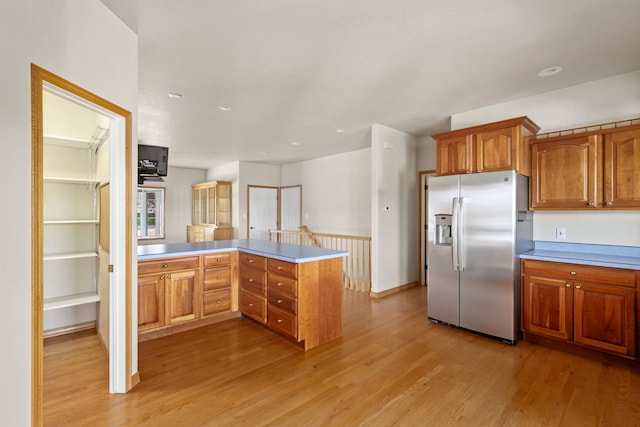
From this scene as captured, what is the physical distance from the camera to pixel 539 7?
2.01 meters

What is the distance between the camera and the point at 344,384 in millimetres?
2336

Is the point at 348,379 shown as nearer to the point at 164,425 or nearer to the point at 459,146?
the point at 164,425

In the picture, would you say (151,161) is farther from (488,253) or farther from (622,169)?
(622,169)

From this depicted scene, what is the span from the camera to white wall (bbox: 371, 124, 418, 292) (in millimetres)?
4719

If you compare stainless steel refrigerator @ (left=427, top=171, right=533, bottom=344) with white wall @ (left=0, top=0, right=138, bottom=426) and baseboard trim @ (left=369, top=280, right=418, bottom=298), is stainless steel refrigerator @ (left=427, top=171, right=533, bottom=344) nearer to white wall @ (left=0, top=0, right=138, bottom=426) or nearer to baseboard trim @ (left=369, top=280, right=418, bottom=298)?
baseboard trim @ (left=369, top=280, right=418, bottom=298)

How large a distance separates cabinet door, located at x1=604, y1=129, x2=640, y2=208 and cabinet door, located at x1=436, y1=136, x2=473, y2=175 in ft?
3.79

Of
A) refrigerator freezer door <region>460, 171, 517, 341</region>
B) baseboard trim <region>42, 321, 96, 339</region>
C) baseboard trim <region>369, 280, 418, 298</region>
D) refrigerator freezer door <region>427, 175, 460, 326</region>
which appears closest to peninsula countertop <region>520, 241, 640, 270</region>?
refrigerator freezer door <region>460, 171, 517, 341</region>

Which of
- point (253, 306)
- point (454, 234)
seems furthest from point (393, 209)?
point (253, 306)

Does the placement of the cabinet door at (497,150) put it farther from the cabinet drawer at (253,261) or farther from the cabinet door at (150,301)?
the cabinet door at (150,301)

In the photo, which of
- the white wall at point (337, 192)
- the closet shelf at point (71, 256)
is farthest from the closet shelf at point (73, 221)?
the white wall at point (337, 192)

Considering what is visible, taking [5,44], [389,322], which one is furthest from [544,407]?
[5,44]

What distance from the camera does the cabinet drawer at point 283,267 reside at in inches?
114

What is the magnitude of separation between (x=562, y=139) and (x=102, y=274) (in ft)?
15.5

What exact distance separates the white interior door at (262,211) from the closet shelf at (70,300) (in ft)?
16.0
